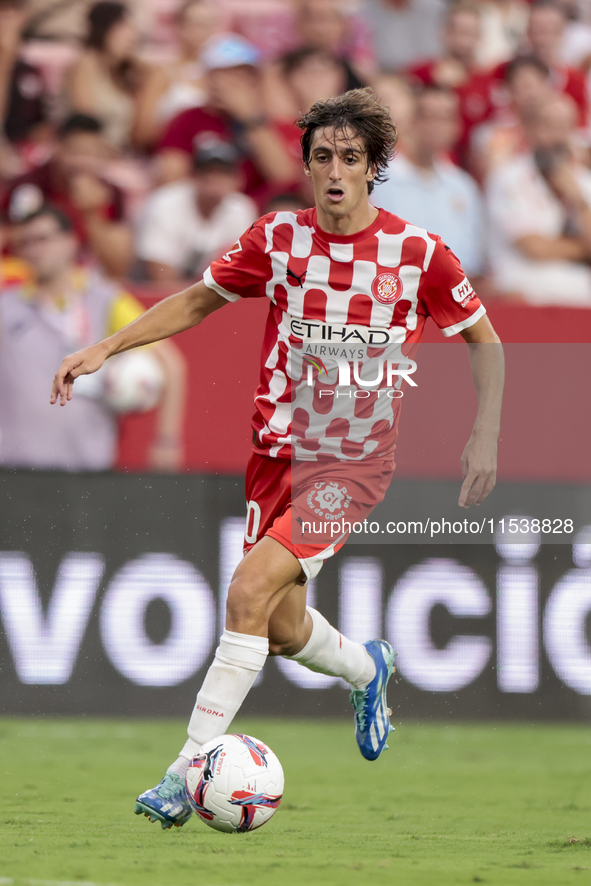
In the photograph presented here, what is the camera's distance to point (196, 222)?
7578 millimetres

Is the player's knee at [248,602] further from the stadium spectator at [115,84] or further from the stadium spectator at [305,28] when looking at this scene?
the stadium spectator at [305,28]

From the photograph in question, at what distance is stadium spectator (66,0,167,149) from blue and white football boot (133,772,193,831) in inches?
224

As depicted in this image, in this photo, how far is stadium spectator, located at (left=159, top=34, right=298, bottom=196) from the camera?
8.05m

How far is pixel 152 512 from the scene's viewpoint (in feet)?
20.8

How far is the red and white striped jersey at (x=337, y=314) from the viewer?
3.95 m

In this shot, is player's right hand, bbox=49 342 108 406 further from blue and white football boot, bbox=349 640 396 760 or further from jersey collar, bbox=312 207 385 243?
blue and white football boot, bbox=349 640 396 760

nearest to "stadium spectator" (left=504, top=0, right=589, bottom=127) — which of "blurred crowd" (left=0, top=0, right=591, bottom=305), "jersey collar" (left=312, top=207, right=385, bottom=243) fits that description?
"blurred crowd" (left=0, top=0, right=591, bottom=305)

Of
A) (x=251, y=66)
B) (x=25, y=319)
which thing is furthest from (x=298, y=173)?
(x=25, y=319)

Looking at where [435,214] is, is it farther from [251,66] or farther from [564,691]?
[564,691]

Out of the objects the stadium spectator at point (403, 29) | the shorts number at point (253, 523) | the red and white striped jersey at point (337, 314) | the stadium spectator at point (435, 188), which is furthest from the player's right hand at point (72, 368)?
the stadium spectator at point (403, 29)

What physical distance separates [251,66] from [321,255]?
4.90 metres

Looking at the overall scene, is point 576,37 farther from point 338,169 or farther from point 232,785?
point 232,785

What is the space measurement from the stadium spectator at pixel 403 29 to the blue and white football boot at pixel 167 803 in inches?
269

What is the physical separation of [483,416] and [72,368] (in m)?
1.38
